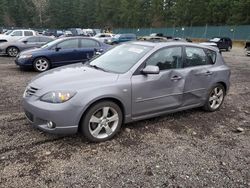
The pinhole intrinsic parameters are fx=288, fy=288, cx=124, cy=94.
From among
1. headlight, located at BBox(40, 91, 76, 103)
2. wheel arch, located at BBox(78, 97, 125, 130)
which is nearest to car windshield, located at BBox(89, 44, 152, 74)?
wheel arch, located at BBox(78, 97, 125, 130)

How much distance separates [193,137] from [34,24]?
9872cm

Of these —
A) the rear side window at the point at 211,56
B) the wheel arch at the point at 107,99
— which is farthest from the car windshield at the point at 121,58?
the rear side window at the point at 211,56

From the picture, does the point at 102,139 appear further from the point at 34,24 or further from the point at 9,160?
the point at 34,24

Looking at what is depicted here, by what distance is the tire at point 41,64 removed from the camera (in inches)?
440

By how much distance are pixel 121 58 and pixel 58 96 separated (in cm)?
162

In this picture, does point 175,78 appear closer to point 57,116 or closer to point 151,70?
point 151,70

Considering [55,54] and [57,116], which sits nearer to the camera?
[57,116]

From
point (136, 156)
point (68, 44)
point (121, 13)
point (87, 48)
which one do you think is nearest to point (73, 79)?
point (136, 156)

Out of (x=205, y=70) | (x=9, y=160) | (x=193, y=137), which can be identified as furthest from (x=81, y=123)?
(x=205, y=70)

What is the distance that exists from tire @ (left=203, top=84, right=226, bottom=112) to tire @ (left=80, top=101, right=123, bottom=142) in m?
2.47

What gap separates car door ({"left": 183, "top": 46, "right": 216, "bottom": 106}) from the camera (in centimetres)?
574

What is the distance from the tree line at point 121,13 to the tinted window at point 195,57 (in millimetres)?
55701

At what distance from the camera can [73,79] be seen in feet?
15.2

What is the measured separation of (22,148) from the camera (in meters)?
4.29
